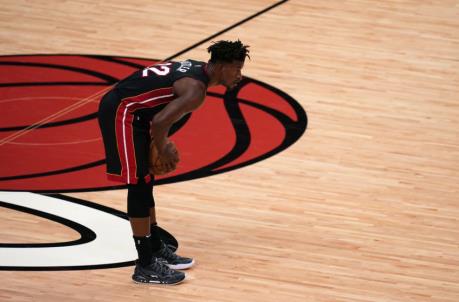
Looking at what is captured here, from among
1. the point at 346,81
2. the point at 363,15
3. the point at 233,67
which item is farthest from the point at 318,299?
the point at 363,15

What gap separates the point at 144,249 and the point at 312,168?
7.12 feet

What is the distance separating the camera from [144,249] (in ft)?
20.3

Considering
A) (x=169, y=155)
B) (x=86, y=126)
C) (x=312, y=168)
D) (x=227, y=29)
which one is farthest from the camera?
(x=227, y=29)

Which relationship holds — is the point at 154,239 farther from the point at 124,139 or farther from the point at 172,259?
the point at 124,139

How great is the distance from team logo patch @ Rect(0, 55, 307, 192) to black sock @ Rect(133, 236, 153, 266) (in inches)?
55.8

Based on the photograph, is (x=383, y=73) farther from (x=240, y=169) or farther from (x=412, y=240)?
(x=412, y=240)

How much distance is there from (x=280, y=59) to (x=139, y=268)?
4428 mm

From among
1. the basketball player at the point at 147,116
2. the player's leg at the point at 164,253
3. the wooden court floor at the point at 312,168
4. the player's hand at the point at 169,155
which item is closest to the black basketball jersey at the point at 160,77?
the basketball player at the point at 147,116

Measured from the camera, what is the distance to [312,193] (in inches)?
299

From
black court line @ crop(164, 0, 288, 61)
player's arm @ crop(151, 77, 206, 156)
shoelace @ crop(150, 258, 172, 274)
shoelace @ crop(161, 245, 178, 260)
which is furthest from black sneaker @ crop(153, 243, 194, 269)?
black court line @ crop(164, 0, 288, 61)

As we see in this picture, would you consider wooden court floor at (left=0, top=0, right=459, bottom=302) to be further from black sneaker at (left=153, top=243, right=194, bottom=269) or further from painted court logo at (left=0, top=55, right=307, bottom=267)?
painted court logo at (left=0, top=55, right=307, bottom=267)

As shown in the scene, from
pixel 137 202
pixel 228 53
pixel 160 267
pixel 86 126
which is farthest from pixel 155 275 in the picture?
pixel 86 126

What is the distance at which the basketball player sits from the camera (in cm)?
588

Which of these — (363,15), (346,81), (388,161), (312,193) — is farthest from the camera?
(363,15)
